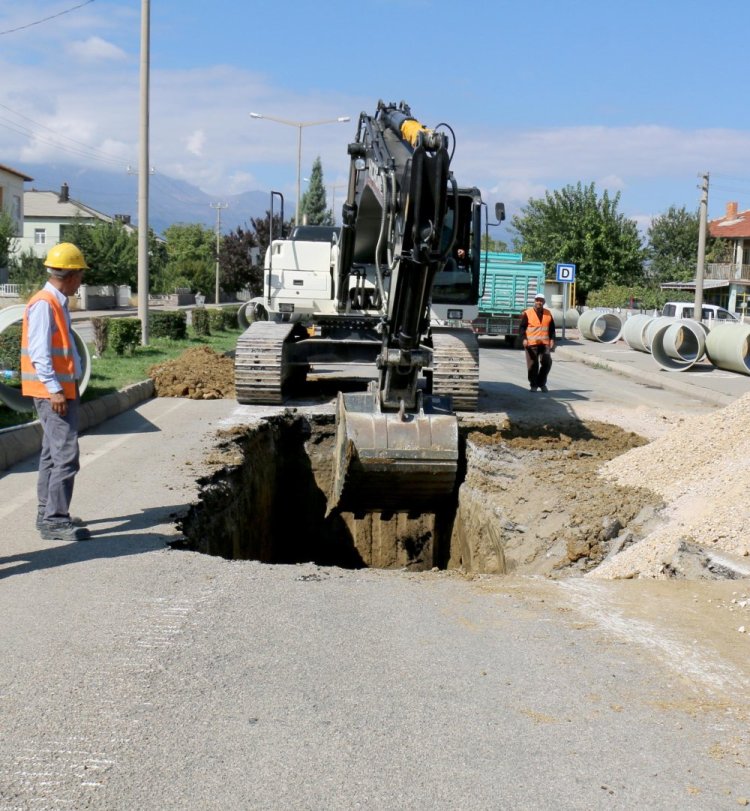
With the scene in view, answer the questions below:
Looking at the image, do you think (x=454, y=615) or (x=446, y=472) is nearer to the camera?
(x=454, y=615)

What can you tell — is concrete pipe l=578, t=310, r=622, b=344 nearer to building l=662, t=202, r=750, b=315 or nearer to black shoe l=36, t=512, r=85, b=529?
building l=662, t=202, r=750, b=315

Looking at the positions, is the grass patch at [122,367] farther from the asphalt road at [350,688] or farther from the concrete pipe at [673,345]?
the concrete pipe at [673,345]

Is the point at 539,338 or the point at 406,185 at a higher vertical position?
the point at 406,185

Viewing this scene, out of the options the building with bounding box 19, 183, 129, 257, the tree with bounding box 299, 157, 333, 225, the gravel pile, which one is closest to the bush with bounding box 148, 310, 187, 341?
the gravel pile

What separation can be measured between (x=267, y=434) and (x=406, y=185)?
16.9 feet

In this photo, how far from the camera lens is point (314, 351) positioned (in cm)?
1582

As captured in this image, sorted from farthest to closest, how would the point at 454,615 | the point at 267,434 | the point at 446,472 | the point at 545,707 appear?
the point at 267,434 < the point at 446,472 < the point at 454,615 < the point at 545,707

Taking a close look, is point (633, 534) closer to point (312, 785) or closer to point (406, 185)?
point (406, 185)

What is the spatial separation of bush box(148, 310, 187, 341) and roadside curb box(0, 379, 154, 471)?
10.2 meters

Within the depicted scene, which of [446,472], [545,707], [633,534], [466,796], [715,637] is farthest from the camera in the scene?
[446,472]

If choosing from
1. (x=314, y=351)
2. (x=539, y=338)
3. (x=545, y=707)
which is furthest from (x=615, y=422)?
(x=545, y=707)

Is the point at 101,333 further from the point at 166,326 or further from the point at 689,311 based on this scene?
the point at 689,311

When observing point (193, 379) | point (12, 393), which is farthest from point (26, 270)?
point (12, 393)

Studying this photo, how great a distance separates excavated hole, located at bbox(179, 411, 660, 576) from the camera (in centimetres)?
888
